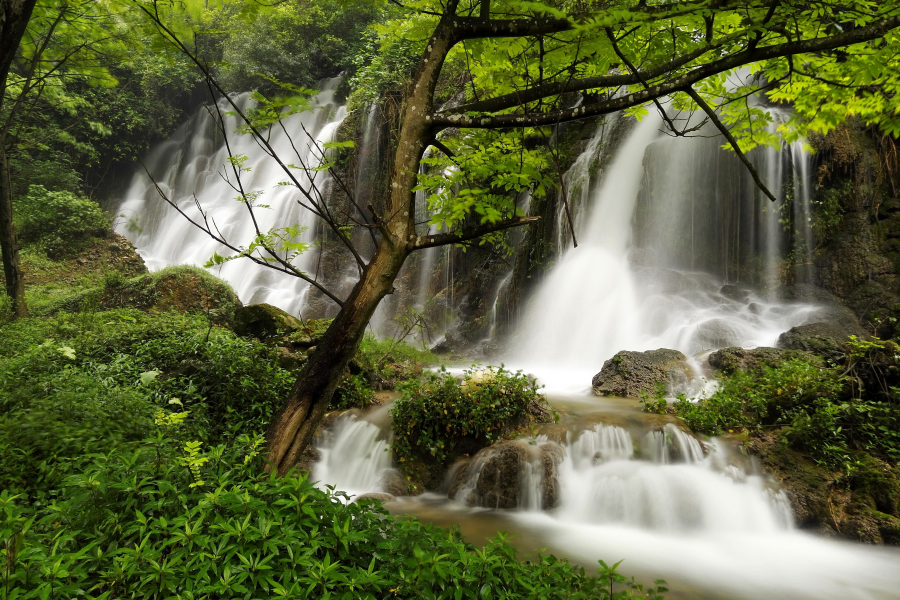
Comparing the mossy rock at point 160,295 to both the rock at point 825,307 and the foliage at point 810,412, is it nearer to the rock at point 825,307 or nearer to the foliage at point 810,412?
the foliage at point 810,412

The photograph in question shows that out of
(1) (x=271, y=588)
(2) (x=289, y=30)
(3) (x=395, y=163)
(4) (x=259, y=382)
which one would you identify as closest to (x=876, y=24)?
(3) (x=395, y=163)

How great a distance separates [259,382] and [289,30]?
2517 cm

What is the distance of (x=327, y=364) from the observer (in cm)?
304

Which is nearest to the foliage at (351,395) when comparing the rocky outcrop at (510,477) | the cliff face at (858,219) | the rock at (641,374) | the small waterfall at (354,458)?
the small waterfall at (354,458)

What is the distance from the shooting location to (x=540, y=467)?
586cm

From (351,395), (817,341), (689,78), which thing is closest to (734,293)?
(817,341)

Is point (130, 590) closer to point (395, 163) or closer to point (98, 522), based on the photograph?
point (98, 522)

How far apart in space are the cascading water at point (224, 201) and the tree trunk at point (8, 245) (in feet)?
22.7

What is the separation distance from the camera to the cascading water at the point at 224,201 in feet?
60.6

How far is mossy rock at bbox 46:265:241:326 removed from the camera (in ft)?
32.7

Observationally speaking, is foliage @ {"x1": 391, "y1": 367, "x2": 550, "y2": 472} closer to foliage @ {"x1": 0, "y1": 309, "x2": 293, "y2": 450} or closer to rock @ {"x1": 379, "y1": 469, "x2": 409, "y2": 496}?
rock @ {"x1": 379, "y1": 469, "x2": 409, "y2": 496}

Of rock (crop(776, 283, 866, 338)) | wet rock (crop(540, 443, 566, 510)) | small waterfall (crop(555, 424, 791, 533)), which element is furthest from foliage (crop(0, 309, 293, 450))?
rock (crop(776, 283, 866, 338))

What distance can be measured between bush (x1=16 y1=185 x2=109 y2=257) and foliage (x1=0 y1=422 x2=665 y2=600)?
55.1 ft

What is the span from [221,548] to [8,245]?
9753 mm
